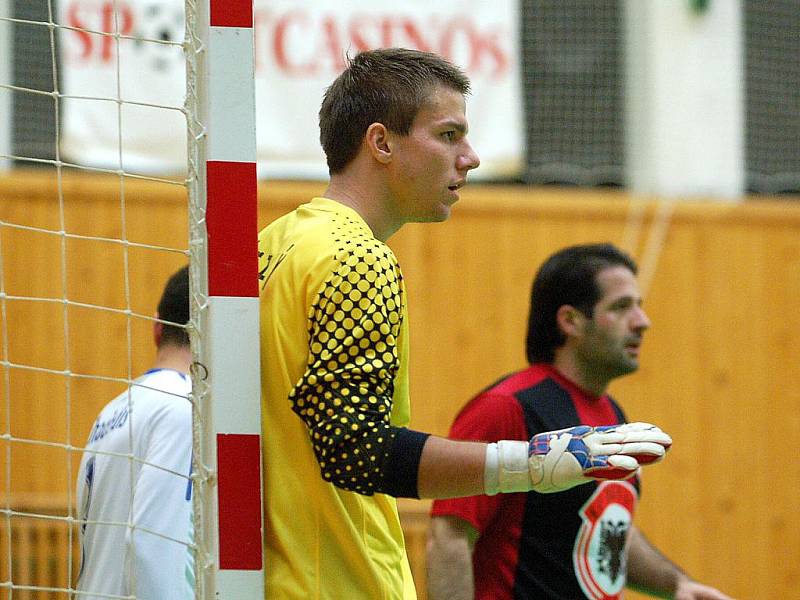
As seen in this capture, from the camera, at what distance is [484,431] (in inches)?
151

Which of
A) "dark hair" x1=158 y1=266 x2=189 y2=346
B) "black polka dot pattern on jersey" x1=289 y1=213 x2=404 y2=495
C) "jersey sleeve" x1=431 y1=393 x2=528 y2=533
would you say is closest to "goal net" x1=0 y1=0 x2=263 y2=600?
"dark hair" x1=158 y1=266 x2=189 y2=346

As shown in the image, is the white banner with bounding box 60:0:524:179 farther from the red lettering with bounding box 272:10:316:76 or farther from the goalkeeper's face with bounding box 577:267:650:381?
the goalkeeper's face with bounding box 577:267:650:381

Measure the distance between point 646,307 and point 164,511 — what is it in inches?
213

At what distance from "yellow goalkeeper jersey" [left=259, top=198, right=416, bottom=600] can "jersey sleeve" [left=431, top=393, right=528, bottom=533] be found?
1.15m

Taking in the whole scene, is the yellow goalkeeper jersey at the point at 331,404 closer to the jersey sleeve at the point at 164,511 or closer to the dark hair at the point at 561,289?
the jersey sleeve at the point at 164,511

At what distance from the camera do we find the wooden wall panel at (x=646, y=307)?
24.7 feet

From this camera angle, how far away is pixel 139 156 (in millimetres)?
7770

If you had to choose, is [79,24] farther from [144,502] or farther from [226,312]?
[226,312]

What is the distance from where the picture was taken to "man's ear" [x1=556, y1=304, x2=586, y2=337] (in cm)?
430

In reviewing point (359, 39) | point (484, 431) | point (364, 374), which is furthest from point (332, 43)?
point (364, 374)

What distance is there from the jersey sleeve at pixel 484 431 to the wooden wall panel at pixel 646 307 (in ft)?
13.0

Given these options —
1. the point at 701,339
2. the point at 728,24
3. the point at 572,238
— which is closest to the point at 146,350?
the point at 572,238

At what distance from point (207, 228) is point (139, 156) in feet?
18.0

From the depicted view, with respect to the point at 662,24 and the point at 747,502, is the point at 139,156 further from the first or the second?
the point at 747,502
